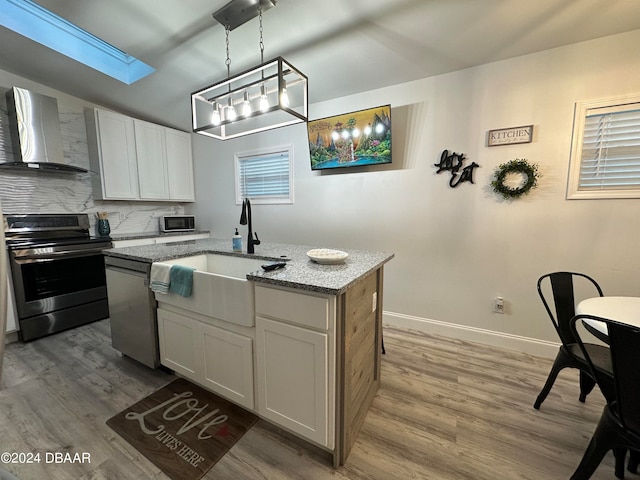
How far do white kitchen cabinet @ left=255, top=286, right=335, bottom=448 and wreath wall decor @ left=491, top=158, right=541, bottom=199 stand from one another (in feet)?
6.44

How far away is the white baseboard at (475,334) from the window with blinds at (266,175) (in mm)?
1931

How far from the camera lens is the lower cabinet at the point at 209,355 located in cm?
149

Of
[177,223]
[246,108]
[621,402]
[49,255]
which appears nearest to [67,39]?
[49,255]

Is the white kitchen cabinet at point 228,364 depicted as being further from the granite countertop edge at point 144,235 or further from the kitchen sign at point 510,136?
the kitchen sign at point 510,136

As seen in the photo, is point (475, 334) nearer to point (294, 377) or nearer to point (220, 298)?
point (294, 377)

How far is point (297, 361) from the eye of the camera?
4.22ft

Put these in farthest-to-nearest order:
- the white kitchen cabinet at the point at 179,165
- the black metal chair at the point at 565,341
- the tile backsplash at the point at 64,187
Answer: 1. the white kitchen cabinet at the point at 179,165
2. the tile backsplash at the point at 64,187
3. the black metal chair at the point at 565,341

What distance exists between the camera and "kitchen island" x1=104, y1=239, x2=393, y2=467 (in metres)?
1.21

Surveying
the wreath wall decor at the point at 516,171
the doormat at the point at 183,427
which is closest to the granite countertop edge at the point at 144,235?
the doormat at the point at 183,427

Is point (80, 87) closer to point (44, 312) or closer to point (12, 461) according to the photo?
point (44, 312)

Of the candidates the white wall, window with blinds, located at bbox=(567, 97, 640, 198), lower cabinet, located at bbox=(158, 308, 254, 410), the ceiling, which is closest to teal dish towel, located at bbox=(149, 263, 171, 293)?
lower cabinet, located at bbox=(158, 308, 254, 410)

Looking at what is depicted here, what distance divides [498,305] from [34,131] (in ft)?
15.8

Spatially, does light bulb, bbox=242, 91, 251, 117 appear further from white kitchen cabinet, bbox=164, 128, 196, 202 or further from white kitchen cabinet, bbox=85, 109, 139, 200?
white kitchen cabinet, bbox=164, 128, 196, 202

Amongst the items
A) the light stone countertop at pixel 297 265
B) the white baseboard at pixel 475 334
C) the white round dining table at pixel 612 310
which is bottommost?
the white baseboard at pixel 475 334
